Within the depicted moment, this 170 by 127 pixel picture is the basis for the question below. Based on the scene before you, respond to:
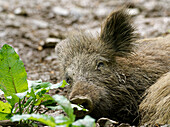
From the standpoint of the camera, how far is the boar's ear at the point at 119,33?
4277mm

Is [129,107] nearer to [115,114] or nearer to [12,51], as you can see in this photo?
[115,114]

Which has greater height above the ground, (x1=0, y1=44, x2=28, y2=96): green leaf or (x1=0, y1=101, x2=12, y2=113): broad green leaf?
(x1=0, y1=44, x2=28, y2=96): green leaf

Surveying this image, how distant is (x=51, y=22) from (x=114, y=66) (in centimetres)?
565

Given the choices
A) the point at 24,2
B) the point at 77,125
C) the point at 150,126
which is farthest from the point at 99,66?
the point at 24,2

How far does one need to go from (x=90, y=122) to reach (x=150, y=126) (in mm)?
1282

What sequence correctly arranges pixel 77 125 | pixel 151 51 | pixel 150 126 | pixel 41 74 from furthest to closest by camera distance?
1. pixel 41 74
2. pixel 151 51
3. pixel 150 126
4. pixel 77 125

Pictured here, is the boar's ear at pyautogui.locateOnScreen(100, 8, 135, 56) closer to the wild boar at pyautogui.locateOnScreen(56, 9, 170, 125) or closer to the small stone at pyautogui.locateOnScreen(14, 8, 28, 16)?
the wild boar at pyautogui.locateOnScreen(56, 9, 170, 125)

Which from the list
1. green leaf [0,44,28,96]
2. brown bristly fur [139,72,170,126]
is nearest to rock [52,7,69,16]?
brown bristly fur [139,72,170,126]

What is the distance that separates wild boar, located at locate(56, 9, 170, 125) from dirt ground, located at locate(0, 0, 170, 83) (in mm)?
1544

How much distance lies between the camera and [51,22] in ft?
30.9

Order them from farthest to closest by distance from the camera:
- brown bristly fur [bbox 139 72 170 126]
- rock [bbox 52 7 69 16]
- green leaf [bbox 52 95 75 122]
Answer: rock [bbox 52 7 69 16] → brown bristly fur [bbox 139 72 170 126] → green leaf [bbox 52 95 75 122]

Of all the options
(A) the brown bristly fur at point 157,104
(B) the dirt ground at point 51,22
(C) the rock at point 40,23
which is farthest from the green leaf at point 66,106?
(C) the rock at point 40,23

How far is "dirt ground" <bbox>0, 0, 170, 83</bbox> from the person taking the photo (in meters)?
6.96

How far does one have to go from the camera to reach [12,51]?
10.9 feet
